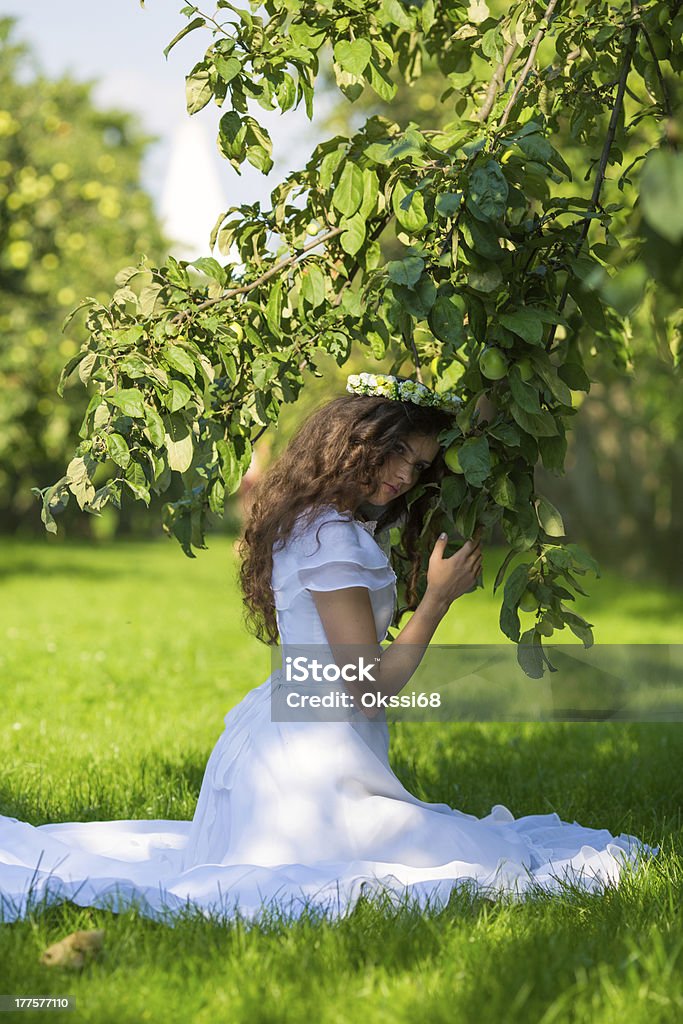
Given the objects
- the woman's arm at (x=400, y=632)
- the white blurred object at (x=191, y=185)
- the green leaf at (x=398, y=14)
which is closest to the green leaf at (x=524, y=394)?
the woman's arm at (x=400, y=632)

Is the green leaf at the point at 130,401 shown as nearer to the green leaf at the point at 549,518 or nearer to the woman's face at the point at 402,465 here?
the woman's face at the point at 402,465

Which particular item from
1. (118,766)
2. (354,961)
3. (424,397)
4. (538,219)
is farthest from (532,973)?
(118,766)

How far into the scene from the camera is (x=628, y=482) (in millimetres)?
15695

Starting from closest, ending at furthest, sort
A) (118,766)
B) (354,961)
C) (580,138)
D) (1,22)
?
(354,961) < (580,138) < (118,766) < (1,22)

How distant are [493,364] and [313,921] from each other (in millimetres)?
1254

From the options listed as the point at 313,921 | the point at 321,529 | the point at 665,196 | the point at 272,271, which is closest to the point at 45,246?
the point at 272,271

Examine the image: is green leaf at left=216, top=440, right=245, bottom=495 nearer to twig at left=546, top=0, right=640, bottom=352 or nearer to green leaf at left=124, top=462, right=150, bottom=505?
green leaf at left=124, top=462, right=150, bottom=505

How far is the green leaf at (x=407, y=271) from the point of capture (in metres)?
2.38

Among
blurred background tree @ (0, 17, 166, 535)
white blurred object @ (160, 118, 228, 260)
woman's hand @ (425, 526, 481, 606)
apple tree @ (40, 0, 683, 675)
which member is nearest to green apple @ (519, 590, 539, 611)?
apple tree @ (40, 0, 683, 675)

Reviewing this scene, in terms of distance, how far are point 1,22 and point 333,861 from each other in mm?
6320

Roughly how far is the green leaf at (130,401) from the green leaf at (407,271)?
59cm

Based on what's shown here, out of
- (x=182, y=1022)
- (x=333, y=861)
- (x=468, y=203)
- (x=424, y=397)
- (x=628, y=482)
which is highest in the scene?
(x=628, y=482)

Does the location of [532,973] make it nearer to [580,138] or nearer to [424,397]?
[424,397]

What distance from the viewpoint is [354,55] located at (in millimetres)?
2672
